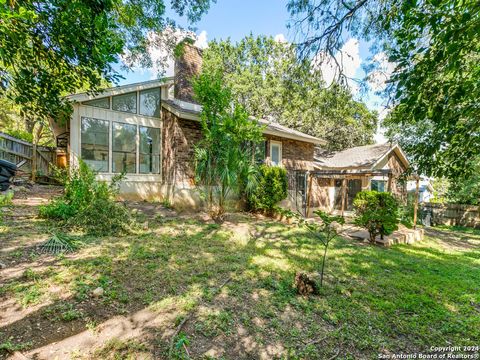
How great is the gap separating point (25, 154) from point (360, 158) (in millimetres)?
17979

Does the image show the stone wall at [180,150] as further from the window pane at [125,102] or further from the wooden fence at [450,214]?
the wooden fence at [450,214]

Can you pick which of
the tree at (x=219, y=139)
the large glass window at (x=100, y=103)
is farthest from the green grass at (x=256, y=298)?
the large glass window at (x=100, y=103)

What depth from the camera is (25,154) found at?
11.5m

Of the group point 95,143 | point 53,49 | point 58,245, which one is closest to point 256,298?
point 58,245

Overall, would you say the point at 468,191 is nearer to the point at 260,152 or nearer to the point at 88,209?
the point at 260,152

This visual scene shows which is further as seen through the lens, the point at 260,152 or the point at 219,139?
the point at 260,152

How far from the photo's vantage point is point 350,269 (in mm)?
5008

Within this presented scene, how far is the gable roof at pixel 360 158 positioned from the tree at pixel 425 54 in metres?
11.1

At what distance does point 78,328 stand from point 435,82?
5.01 meters

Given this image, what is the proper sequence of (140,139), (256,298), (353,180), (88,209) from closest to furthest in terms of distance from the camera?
(256,298)
(88,209)
(140,139)
(353,180)

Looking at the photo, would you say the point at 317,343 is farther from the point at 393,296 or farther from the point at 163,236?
the point at 163,236

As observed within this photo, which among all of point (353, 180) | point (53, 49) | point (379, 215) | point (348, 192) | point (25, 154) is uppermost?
point (53, 49)

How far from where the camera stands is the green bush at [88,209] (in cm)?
541

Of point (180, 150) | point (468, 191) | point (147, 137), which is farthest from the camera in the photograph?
point (468, 191)
